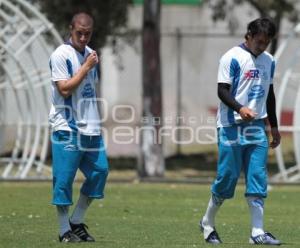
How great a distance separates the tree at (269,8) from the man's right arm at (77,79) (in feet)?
53.0

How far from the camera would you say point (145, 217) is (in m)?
13.6

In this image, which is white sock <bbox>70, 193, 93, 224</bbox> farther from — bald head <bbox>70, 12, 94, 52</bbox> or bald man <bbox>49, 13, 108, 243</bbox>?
bald head <bbox>70, 12, 94, 52</bbox>

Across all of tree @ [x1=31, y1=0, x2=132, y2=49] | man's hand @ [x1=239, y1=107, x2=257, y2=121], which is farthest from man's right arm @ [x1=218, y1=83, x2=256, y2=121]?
tree @ [x1=31, y1=0, x2=132, y2=49]

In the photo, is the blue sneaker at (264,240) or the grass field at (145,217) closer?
the blue sneaker at (264,240)

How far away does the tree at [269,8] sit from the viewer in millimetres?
26172

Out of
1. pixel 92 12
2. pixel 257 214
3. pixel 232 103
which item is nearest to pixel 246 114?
pixel 232 103

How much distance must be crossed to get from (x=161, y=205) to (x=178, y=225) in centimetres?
303

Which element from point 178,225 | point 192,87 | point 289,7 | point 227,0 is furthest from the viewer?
point 192,87

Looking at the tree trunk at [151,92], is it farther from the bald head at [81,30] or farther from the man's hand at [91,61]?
the man's hand at [91,61]

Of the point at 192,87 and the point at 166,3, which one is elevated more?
the point at 166,3

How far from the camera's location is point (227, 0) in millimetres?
28547

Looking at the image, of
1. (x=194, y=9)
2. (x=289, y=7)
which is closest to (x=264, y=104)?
(x=289, y=7)

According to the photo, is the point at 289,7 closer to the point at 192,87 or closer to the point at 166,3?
the point at 192,87

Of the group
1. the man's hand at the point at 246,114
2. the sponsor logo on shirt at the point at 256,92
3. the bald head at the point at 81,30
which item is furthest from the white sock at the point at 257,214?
the bald head at the point at 81,30
